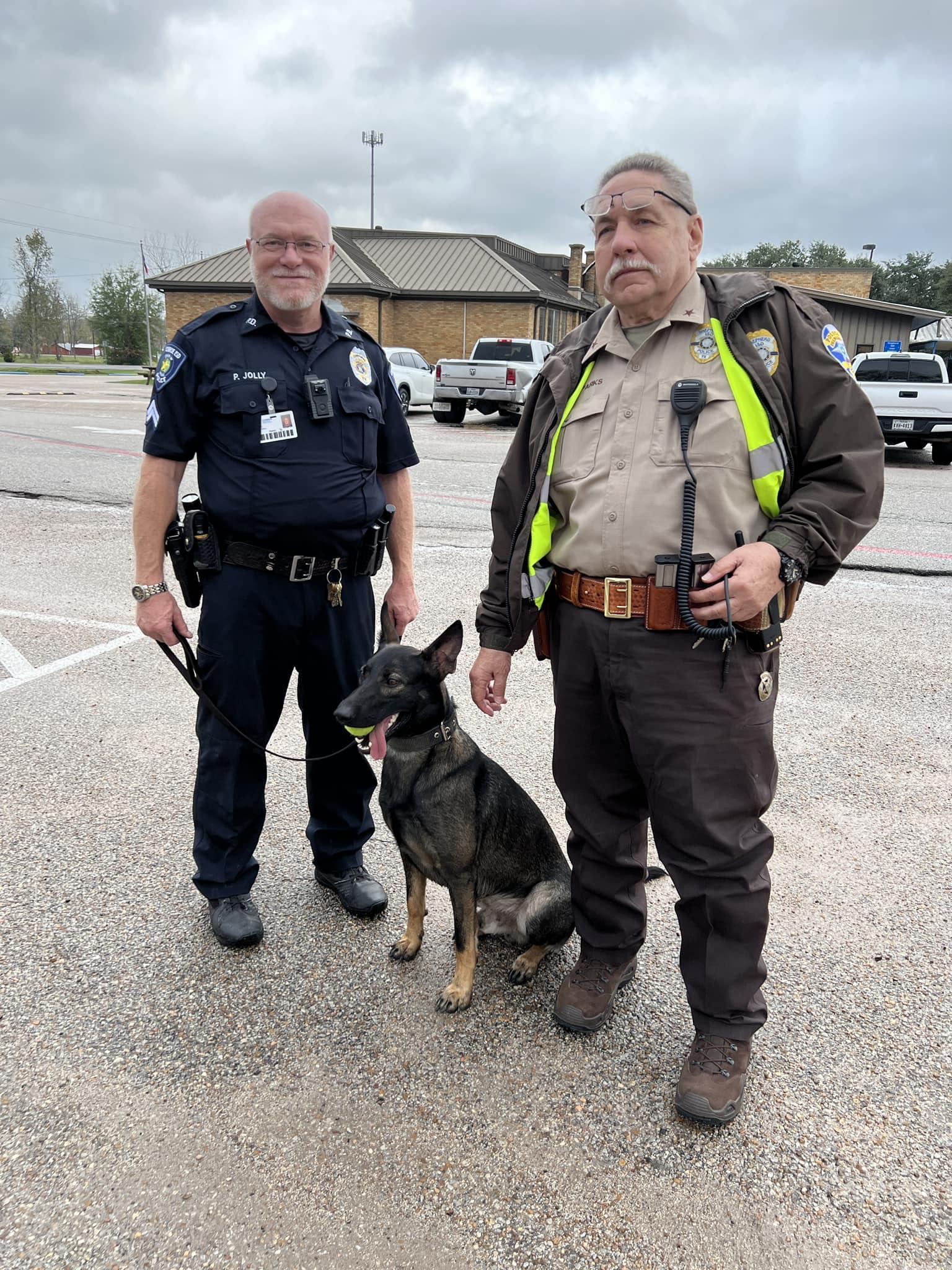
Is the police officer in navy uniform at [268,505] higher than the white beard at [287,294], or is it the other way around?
the white beard at [287,294]

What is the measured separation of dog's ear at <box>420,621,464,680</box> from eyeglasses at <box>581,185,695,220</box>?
114 cm

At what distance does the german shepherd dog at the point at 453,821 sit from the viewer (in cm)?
253

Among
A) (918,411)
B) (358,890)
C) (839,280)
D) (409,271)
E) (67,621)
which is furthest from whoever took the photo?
(839,280)

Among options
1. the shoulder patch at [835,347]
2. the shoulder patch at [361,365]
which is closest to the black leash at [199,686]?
the shoulder patch at [361,365]

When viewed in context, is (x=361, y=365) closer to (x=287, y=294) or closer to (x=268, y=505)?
(x=287, y=294)

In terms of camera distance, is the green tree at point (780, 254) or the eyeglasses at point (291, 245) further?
the green tree at point (780, 254)

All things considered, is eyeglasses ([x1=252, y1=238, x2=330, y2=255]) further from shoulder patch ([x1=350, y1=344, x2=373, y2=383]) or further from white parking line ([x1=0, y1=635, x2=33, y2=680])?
white parking line ([x1=0, y1=635, x2=33, y2=680])

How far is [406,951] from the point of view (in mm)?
2801

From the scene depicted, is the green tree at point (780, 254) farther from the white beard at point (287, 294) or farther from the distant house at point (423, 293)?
the white beard at point (287, 294)

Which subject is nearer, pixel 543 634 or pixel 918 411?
pixel 543 634

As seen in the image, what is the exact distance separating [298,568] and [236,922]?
1.20 metres

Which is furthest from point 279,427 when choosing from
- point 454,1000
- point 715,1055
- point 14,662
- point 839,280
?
point 839,280

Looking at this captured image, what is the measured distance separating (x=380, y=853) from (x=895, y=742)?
264cm

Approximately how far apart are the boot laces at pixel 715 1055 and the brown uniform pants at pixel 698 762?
25 mm
